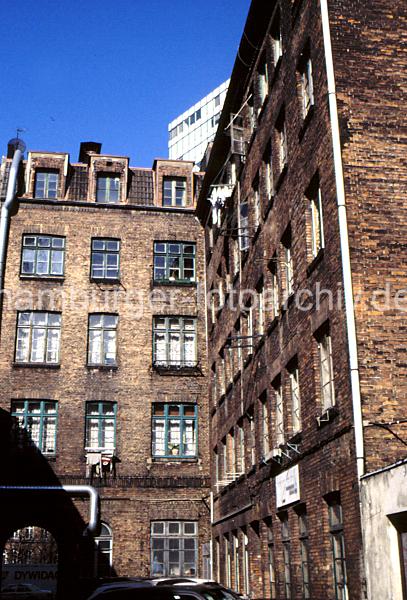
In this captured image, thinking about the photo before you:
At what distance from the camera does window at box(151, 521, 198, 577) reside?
92.4 feet

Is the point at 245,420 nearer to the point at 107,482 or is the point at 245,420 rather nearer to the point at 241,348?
the point at 241,348

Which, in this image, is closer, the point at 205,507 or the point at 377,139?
the point at 377,139

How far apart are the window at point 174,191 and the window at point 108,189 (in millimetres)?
2031

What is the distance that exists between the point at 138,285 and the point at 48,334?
4.04 m

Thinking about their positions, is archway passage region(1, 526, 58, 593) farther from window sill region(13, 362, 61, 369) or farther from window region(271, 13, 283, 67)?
window region(271, 13, 283, 67)

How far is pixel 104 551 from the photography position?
2805 centimetres

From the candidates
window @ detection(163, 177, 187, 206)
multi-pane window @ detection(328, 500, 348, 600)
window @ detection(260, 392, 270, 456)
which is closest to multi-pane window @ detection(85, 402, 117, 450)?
window @ detection(163, 177, 187, 206)

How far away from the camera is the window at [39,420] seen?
29.1 meters

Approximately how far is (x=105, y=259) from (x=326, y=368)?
58.4 ft

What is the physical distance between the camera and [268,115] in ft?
69.1

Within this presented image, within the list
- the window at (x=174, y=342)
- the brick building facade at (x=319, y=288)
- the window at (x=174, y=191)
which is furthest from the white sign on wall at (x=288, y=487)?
the window at (x=174, y=191)

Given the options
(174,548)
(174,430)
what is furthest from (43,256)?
(174,548)

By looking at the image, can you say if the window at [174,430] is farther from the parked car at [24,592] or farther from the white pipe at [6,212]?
the white pipe at [6,212]

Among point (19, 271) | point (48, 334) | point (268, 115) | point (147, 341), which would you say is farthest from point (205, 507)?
point (268, 115)
